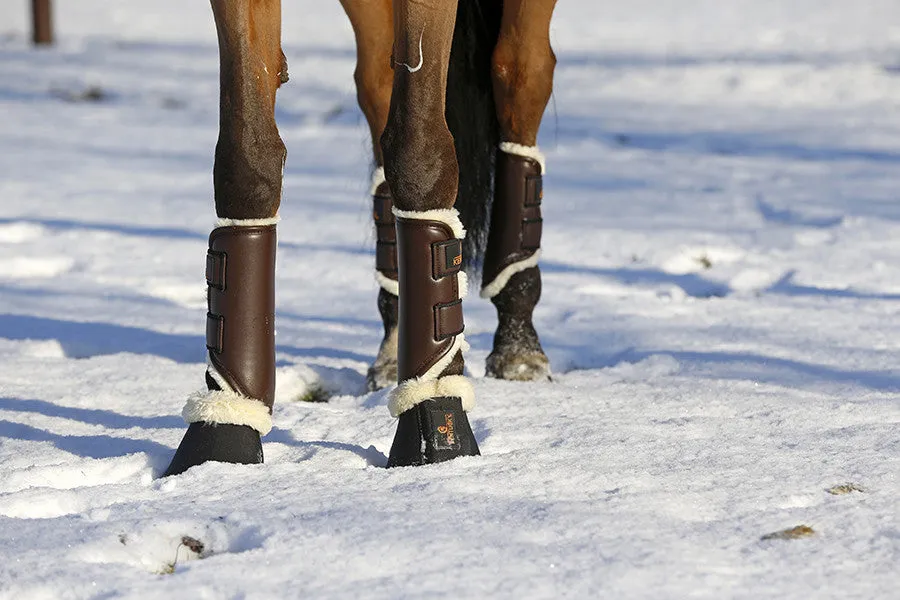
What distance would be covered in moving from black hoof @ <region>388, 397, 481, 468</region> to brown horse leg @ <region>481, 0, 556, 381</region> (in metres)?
0.68

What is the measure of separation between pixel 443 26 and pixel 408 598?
2.93 ft

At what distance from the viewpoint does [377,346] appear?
306 centimetres

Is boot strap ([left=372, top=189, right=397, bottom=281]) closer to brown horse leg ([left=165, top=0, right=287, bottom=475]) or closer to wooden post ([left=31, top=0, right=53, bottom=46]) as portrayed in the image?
brown horse leg ([left=165, top=0, right=287, bottom=475])

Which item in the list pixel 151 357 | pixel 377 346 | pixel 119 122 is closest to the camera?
pixel 151 357

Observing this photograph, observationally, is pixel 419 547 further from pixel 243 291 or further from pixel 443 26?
pixel 443 26

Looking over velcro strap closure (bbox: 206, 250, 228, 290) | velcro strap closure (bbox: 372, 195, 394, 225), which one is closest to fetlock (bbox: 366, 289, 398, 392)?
velcro strap closure (bbox: 372, 195, 394, 225)

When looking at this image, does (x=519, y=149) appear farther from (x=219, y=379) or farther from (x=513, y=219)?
(x=219, y=379)

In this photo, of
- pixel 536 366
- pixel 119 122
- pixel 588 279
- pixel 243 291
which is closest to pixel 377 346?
pixel 536 366

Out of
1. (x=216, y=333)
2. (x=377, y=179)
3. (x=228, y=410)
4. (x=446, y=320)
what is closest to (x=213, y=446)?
(x=228, y=410)

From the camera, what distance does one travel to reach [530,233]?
8.78 feet

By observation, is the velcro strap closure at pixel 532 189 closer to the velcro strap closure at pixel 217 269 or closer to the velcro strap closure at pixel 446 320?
the velcro strap closure at pixel 446 320

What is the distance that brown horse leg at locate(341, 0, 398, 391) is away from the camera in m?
2.53

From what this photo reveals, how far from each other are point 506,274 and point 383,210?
30cm

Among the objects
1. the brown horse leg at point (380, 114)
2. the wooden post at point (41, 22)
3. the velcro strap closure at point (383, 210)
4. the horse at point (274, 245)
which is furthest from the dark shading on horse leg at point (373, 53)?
the wooden post at point (41, 22)
